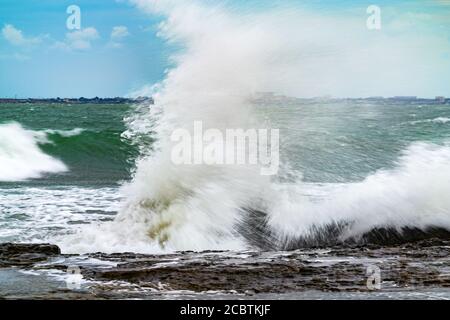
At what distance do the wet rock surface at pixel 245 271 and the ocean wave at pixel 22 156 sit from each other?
11799 millimetres

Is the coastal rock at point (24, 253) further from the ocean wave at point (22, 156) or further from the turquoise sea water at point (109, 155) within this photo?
the ocean wave at point (22, 156)

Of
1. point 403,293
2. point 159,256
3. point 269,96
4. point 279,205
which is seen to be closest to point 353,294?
point 403,293

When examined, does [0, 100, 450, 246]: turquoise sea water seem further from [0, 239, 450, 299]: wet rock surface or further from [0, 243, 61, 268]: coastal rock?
[0, 239, 450, 299]: wet rock surface

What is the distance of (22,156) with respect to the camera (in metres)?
24.3

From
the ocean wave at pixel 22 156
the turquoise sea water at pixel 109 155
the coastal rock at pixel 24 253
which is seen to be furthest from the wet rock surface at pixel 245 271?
the ocean wave at pixel 22 156

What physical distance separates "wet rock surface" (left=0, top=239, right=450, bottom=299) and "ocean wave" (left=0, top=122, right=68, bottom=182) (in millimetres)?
11799

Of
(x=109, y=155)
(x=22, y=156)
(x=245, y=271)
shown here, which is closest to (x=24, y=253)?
(x=245, y=271)

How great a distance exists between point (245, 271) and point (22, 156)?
18.0 meters

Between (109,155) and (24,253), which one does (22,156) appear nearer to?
(109,155)

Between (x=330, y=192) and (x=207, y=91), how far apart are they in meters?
3.12

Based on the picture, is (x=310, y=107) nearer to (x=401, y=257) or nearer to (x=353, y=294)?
(x=401, y=257)

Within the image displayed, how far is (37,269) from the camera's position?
7.93 m

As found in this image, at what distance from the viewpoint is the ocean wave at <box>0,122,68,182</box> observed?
21.5 m

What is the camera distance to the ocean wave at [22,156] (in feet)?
70.4
